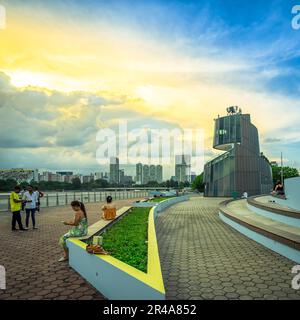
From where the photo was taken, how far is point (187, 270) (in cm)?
628

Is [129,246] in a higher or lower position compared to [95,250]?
lower

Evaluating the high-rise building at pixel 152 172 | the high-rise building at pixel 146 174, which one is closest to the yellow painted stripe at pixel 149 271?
the high-rise building at pixel 146 174

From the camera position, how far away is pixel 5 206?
Result: 1906 centimetres

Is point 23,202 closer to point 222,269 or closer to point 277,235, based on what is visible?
point 222,269

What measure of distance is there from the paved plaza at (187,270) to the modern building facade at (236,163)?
38200 millimetres

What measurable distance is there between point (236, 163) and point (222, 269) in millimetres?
42409

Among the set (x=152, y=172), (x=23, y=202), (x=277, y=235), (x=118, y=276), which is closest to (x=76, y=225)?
(x=118, y=276)

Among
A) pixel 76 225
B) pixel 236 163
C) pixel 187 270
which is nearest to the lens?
pixel 187 270

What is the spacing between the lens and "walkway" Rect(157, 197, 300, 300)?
495 centimetres

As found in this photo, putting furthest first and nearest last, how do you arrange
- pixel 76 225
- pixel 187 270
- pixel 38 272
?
1. pixel 76 225
2. pixel 187 270
3. pixel 38 272

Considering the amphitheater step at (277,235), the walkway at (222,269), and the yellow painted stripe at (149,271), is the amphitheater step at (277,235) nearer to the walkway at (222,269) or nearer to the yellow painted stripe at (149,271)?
the walkway at (222,269)

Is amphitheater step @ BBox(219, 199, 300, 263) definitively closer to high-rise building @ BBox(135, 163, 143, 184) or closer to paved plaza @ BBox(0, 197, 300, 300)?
paved plaza @ BBox(0, 197, 300, 300)
